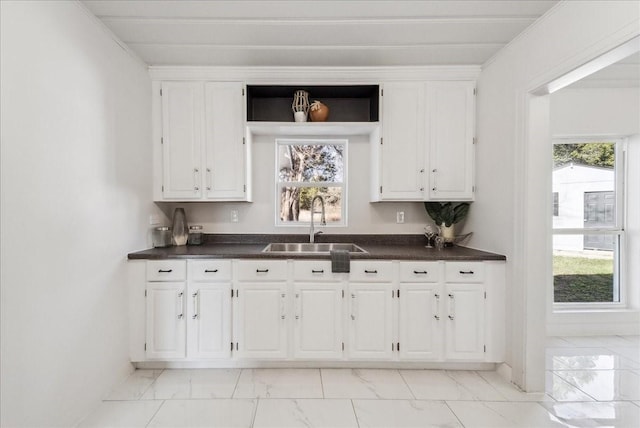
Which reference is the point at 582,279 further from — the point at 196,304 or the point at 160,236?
the point at 160,236

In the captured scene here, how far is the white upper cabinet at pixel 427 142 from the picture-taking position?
2816 millimetres

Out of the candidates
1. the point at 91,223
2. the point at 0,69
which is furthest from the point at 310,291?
the point at 0,69

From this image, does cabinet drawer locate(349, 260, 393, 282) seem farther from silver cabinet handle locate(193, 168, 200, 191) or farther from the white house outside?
the white house outside

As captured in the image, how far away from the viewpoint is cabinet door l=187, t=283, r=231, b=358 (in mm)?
2506

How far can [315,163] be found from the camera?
3.28 metres

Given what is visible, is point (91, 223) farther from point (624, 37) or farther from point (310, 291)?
point (624, 37)

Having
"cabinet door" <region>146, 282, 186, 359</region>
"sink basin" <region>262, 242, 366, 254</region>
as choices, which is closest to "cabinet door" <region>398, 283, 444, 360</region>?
"sink basin" <region>262, 242, 366, 254</region>

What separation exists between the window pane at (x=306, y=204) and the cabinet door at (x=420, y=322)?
3.52 ft

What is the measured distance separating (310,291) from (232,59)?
1.99 metres

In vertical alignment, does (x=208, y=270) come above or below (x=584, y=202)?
below

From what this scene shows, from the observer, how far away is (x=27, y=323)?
158 cm

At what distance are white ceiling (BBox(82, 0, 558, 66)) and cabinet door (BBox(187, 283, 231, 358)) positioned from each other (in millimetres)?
1843

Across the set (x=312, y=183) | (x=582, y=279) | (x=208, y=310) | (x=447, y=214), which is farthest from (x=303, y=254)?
(x=582, y=279)

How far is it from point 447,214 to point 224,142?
2128mm
